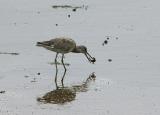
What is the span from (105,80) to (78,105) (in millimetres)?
2651

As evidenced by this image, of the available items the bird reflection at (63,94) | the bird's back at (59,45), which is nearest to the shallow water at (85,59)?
the bird reflection at (63,94)

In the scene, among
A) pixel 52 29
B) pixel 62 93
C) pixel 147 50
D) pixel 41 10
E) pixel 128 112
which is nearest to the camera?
pixel 128 112

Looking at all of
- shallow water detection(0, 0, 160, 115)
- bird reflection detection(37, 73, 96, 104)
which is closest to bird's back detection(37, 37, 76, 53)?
shallow water detection(0, 0, 160, 115)

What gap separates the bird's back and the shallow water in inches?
20.2

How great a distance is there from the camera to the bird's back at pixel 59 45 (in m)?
19.4

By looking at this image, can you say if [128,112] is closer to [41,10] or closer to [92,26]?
[92,26]

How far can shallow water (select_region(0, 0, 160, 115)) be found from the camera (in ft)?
50.9

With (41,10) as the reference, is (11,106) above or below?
below

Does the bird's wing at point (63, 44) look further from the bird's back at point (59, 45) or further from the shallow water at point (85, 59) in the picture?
the shallow water at point (85, 59)

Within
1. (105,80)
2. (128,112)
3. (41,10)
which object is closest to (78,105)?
(128,112)

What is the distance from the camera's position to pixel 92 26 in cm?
2711

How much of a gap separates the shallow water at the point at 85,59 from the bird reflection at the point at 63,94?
0.36 feet

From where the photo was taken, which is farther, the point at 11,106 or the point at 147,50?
the point at 147,50

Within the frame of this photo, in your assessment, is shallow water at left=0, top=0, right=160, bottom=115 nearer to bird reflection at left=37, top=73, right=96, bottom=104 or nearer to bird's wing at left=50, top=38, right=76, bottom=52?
bird reflection at left=37, top=73, right=96, bottom=104
